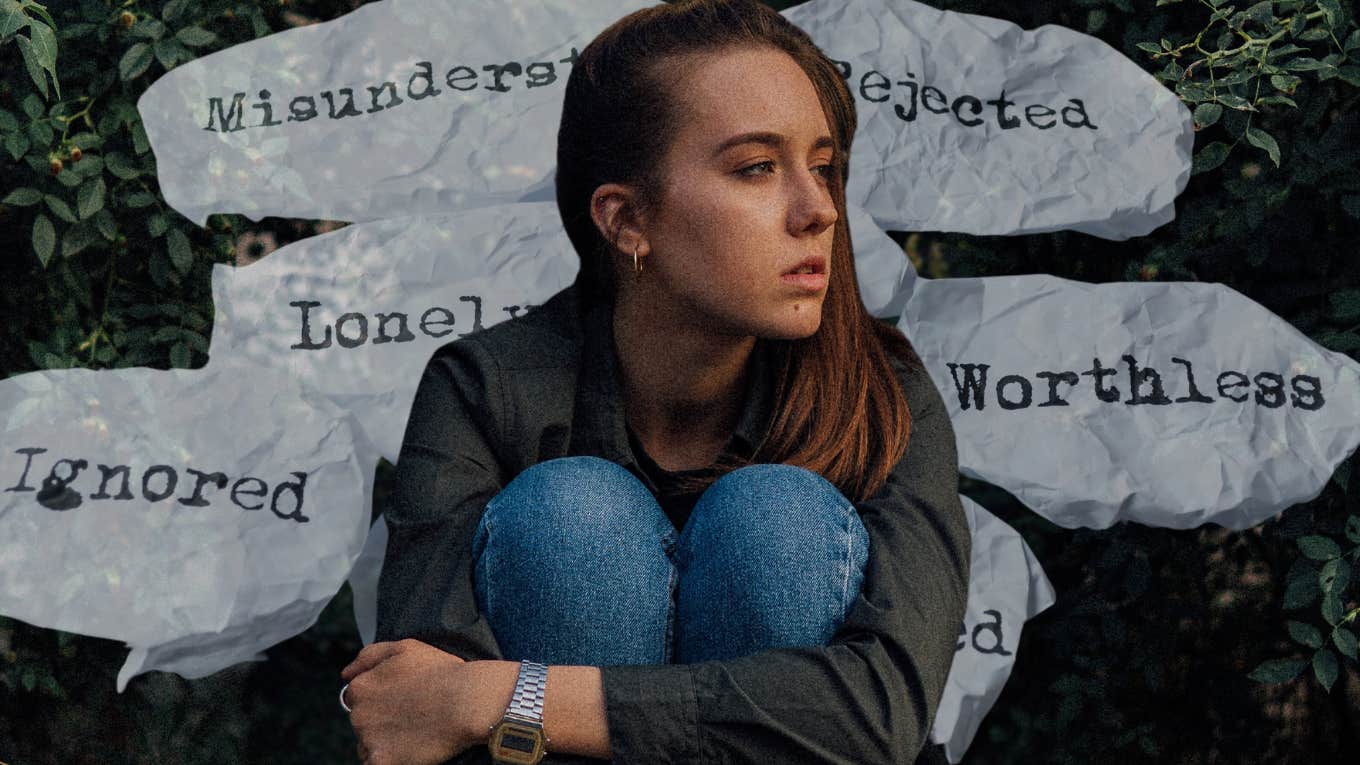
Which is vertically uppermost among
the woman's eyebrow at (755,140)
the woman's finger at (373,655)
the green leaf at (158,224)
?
the woman's eyebrow at (755,140)

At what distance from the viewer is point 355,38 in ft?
6.84

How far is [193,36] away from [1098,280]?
4.25 ft

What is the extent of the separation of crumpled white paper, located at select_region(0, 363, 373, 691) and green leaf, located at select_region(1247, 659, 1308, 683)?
1134mm

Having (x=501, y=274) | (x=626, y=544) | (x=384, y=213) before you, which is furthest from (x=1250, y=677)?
(x=384, y=213)

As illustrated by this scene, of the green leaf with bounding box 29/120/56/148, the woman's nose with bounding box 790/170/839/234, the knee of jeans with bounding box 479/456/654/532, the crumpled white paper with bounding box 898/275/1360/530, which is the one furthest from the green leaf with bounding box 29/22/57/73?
the crumpled white paper with bounding box 898/275/1360/530

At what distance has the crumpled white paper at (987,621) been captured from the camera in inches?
75.1

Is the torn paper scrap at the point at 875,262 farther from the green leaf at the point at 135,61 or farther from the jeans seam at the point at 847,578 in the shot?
the green leaf at the point at 135,61

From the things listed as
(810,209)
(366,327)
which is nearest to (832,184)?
(810,209)

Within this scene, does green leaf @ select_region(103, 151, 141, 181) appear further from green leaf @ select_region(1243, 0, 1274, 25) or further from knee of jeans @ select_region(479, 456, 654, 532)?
green leaf @ select_region(1243, 0, 1274, 25)

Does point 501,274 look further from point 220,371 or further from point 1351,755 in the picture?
point 1351,755

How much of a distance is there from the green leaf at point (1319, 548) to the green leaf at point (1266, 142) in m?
0.45

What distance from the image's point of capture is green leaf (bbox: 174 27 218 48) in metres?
2.01

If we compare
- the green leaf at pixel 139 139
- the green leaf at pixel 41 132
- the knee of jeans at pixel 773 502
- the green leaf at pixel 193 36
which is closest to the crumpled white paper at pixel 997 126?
the knee of jeans at pixel 773 502

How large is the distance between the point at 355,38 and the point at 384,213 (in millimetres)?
262
